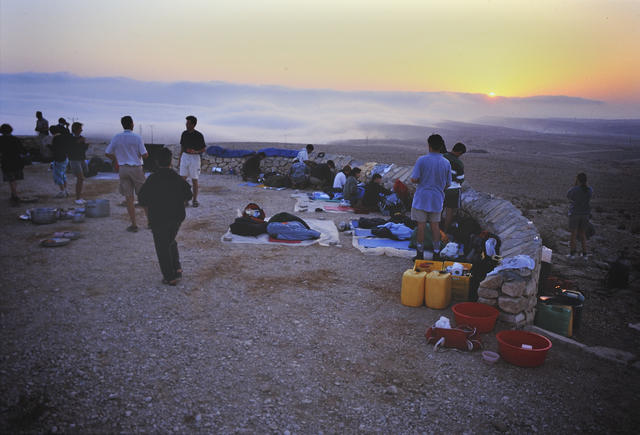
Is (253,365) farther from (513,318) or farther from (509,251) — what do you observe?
(509,251)

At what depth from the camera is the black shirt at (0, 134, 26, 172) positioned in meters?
9.85

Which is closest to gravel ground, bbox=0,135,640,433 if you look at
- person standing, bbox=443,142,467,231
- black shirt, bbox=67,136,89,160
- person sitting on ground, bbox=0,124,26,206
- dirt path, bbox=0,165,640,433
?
dirt path, bbox=0,165,640,433

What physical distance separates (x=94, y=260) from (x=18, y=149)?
5513 millimetres

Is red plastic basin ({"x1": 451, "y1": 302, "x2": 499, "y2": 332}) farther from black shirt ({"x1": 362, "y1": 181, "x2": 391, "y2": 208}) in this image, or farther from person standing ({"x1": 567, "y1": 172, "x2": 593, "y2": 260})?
black shirt ({"x1": 362, "y1": 181, "x2": 391, "y2": 208})

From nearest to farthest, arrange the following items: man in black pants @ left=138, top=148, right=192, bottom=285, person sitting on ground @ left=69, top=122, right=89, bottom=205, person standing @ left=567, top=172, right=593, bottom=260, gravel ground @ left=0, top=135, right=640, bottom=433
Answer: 1. gravel ground @ left=0, top=135, right=640, bottom=433
2. man in black pants @ left=138, top=148, right=192, bottom=285
3. person standing @ left=567, top=172, right=593, bottom=260
4. person sitting on ground @ left=69, top=122, right=89, bottom=205

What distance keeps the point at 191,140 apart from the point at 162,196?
4.71 meters

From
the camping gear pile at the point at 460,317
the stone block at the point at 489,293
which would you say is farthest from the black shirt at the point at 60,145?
the stone block at the point at 489,293

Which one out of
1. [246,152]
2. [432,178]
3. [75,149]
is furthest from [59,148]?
[432,178]

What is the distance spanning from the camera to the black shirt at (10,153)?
9.85 metres

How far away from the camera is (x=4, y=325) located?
4387mm

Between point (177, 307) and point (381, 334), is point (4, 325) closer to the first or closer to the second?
point (177, 307)

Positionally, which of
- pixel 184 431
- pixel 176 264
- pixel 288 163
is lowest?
pixel 184 431

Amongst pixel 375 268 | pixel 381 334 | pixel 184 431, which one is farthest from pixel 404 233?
pixel 184 431

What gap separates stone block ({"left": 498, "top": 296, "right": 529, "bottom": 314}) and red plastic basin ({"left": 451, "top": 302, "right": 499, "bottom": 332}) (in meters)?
0.11
